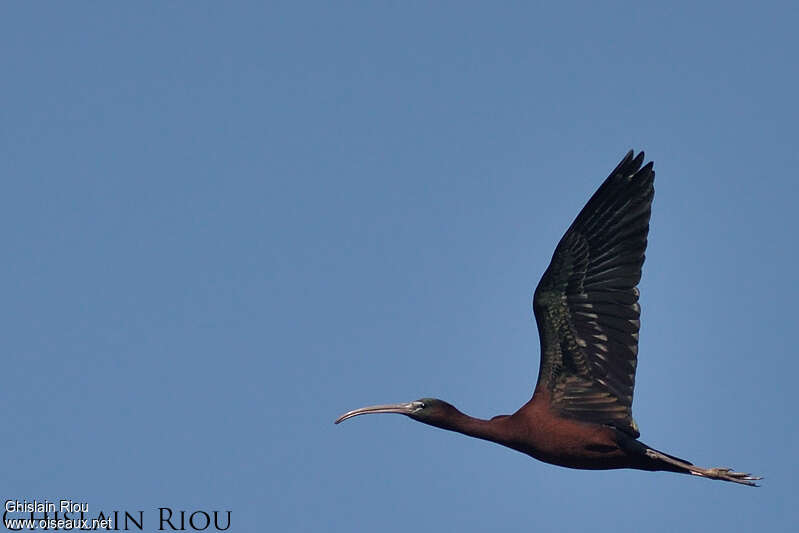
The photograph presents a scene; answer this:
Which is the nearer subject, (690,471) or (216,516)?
(690,471)

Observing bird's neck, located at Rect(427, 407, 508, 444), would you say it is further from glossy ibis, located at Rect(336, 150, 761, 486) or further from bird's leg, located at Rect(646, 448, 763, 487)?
bird's leg, located at Rect(646, 448, 763, 487)

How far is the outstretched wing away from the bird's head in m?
1.61

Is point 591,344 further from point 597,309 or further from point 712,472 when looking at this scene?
point 712,472

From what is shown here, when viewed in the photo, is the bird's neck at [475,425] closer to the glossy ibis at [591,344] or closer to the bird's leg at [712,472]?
the glossy ibis at [591,344]

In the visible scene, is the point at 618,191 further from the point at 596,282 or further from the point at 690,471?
the point at 690,471

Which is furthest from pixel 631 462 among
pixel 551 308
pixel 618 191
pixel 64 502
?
pixel 64 502

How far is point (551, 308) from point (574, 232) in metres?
1.26

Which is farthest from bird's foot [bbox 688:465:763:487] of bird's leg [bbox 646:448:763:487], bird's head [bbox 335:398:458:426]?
bird's head [bbox 335:398:458:426]

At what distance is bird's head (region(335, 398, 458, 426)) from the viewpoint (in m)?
24.3

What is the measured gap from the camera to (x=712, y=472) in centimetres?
2369

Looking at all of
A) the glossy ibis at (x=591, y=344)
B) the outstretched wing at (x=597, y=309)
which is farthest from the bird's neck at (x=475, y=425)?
the outstretched wing at (x=597, y=309)

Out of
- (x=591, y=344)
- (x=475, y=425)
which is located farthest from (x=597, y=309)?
(x=475, y=425)

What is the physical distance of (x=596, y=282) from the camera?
23828 millimetres

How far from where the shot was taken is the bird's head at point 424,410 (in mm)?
24297
